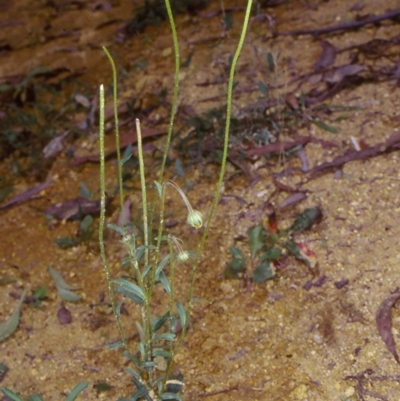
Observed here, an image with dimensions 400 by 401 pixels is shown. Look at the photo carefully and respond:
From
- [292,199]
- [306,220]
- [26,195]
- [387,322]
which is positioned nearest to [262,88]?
[292,199]

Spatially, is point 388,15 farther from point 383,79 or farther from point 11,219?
point 11,219

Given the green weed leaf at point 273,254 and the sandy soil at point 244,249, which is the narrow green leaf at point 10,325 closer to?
the sandy soil at point 244,249

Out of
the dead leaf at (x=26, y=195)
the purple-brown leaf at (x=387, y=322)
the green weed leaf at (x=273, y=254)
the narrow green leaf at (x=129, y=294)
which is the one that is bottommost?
the purple-brown leaf at (x=387, y=322)

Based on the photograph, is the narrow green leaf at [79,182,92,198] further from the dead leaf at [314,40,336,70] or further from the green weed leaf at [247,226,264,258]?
the dead leaf at [314,40,336,70]

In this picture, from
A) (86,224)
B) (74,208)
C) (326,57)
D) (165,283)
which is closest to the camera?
(165,283)

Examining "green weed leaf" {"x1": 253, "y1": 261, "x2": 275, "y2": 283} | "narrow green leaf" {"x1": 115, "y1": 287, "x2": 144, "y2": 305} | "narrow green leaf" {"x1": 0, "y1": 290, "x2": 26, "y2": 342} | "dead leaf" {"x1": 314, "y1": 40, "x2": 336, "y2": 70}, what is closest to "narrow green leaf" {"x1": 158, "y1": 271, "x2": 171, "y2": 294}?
"narrow green leaf" {"x1": 115, "y1": 287, "x2": 144, "y2": 305}

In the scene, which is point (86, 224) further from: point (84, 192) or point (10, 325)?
point (10, 325)

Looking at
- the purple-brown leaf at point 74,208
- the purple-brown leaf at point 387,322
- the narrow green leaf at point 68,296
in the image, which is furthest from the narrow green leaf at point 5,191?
the purple-brown leaf at point 387,322

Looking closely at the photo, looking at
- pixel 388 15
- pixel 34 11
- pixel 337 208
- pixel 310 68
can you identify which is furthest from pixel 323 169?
pixel 34 11
